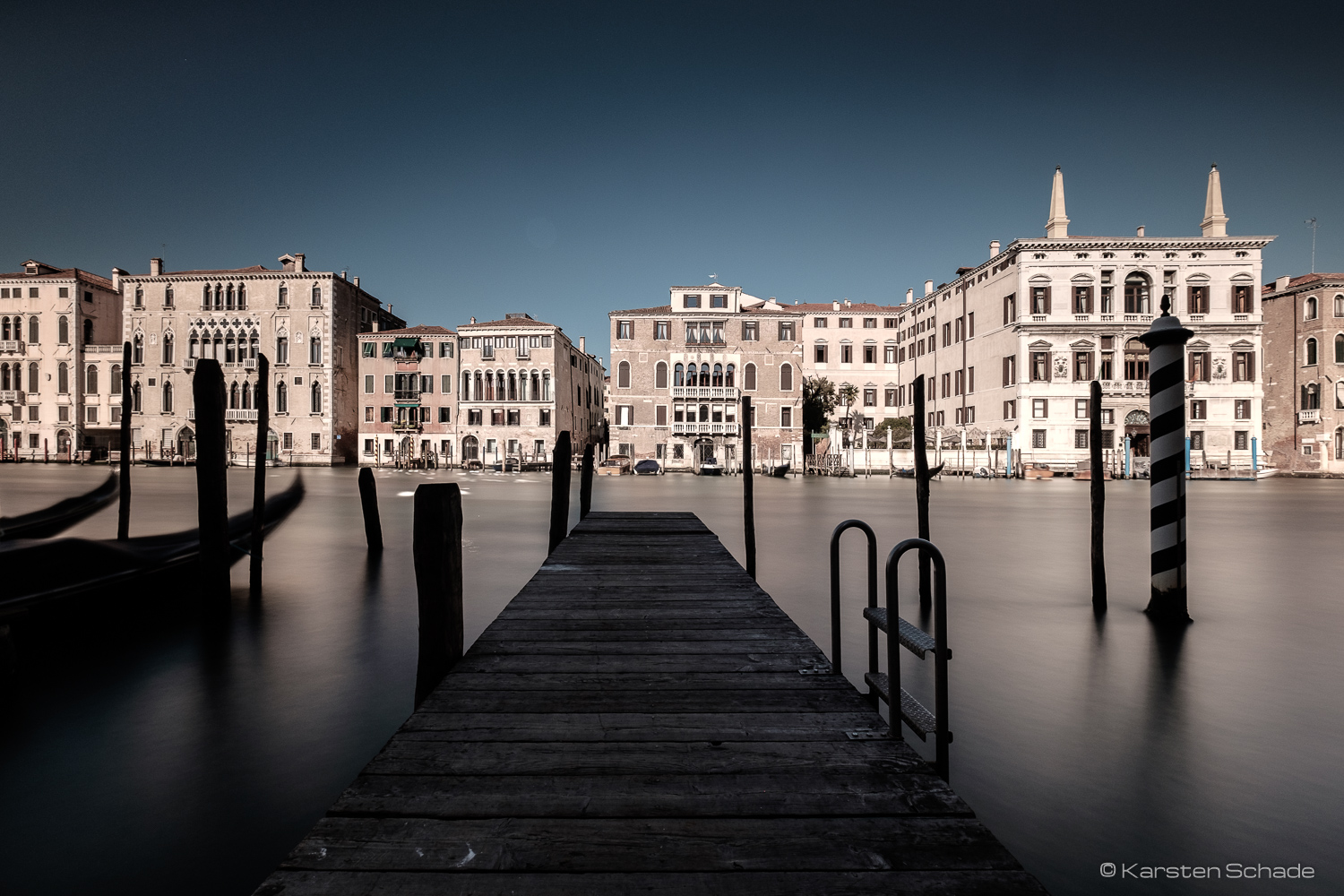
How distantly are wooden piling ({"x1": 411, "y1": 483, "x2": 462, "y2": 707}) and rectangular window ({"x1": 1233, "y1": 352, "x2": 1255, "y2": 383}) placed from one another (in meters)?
45.4

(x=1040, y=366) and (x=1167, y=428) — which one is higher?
(x=1040, y=366)

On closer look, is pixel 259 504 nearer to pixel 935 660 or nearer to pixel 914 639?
pixel 914 639

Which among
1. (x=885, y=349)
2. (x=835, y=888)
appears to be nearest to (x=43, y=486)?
(x=835, y=888)

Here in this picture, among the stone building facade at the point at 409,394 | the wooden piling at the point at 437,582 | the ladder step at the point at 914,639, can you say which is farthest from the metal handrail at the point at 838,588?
the stone building facade at the point at 409,394

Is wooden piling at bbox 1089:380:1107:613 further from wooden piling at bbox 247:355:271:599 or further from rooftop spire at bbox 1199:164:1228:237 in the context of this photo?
rooftop spire at bbox 1199:164:1228:237

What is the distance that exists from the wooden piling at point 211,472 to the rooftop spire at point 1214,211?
154ft

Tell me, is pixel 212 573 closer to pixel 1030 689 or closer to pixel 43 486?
pixel 1030 689

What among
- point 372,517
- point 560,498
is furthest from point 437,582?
point 372,517

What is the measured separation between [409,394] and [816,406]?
93.4 ft

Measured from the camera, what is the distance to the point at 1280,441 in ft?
136

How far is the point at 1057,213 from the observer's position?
38031mm

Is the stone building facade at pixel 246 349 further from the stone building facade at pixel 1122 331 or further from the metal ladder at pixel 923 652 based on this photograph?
the metal ladder at pixel 923 652

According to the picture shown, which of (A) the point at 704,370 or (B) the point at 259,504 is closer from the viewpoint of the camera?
(B) the point at 259,504

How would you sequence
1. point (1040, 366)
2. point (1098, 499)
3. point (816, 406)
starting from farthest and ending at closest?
point (816, 406)
point (1040, 366)
point (1098, 499)
